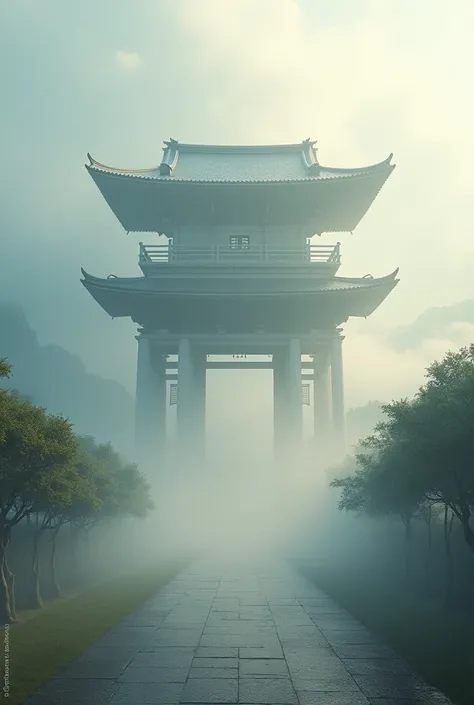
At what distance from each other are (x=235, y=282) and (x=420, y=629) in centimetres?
3042

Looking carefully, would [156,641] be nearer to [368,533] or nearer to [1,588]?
[1,588]

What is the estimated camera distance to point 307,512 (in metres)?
43.4

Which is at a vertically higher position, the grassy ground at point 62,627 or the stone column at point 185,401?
the stone column at point 185,401

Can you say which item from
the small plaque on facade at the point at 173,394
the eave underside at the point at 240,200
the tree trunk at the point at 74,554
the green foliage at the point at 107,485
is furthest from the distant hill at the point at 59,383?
the tree trunk at the point at 74,554

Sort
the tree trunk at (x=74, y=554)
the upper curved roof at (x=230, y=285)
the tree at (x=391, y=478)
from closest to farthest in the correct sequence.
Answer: the tree at (x=391, y=478) → the tree trunk at (x=74, y=554) → the upper curved roof at (x=230, y=285)

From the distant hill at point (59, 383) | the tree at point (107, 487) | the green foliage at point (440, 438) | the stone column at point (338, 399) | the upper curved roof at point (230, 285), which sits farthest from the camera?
the distant hill at point (59, 383)

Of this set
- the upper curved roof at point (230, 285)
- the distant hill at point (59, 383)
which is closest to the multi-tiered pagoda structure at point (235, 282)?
the upper curved roof at point (230, 285)

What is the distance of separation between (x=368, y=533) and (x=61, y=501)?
2341 cm

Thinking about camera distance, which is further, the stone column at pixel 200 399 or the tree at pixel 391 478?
the stone column at pixel 200 399

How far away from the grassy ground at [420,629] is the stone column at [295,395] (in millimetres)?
17232

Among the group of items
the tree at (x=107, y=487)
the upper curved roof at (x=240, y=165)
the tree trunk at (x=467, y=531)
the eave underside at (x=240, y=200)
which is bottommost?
the tree trunk at (x=467, y=531)

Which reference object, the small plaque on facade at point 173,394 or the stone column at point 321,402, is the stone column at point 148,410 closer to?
the small plaque on facade at point 173,394

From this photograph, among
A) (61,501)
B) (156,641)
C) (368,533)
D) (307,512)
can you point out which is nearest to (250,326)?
(307,512)

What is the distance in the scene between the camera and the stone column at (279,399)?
47.5m
